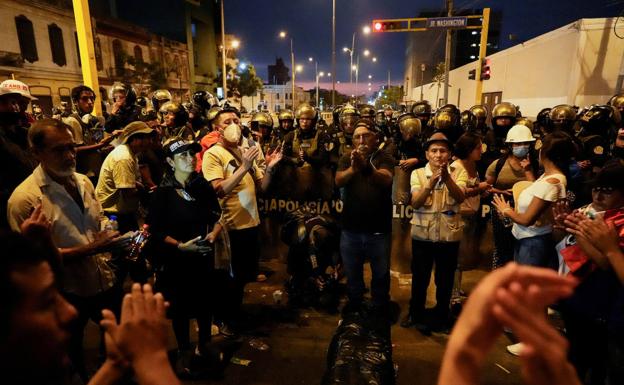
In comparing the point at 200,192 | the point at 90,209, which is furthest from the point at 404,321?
the point at 90,209

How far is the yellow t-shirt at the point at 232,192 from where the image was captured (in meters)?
4.05

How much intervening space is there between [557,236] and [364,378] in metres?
2.57

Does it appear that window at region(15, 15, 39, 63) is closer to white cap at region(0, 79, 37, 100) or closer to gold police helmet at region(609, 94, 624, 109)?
white cap at region(0, 79, 37, 100)

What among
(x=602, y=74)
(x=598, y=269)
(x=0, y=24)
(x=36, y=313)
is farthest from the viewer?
(x=0, y=24)

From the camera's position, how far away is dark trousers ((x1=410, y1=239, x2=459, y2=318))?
4.16 m

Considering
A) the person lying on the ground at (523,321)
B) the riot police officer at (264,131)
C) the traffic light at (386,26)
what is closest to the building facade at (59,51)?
the riot police officer at (264,131)

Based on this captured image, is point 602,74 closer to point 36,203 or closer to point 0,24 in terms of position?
point 36,203

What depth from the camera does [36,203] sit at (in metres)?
2.54

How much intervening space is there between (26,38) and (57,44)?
222cm

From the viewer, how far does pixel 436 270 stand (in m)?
4.26

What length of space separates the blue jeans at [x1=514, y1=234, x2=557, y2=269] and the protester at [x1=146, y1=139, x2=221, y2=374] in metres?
3.07

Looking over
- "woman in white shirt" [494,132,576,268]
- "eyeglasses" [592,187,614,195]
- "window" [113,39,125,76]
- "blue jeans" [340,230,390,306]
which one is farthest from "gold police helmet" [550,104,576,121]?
"window" [113,39,125,76]

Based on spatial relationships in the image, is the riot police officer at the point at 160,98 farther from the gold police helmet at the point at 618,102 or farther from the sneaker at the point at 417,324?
the gold police helmet at the point at 618,102

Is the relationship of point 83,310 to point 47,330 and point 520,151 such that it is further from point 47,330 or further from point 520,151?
point 520,151
